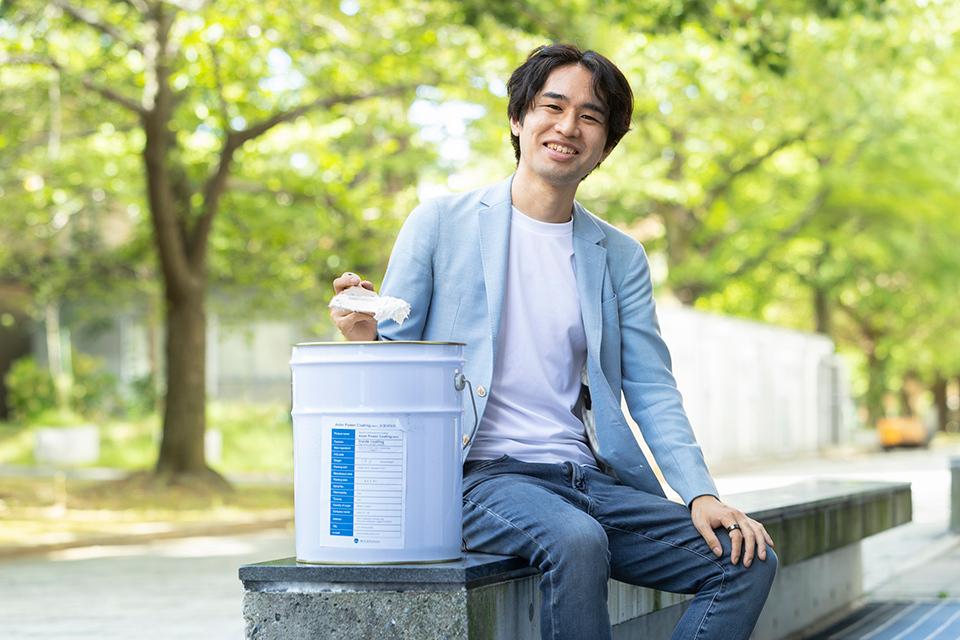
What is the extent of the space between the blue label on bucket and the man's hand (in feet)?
2.80

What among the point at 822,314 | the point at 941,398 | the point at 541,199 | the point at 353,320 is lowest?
the point at 941,398

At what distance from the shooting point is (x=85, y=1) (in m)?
14.3

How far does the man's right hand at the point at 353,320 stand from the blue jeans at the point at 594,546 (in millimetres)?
487

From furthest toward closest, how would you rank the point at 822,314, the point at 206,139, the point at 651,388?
the point at 822,314 < the point at 206,139 < the point at 651,388

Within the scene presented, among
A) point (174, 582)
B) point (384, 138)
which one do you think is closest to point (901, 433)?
point (384, 138)

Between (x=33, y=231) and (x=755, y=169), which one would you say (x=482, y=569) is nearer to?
(x=33, y=231)

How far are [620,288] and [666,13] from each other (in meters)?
6.60

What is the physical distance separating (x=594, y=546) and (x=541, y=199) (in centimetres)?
110

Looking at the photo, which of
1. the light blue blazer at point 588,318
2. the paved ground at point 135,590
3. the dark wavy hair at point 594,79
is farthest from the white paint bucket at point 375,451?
the paved ground at point 135,590

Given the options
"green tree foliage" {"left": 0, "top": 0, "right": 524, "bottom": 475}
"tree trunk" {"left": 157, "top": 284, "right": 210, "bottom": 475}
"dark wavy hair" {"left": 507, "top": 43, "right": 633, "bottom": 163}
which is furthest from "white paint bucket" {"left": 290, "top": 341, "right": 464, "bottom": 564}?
"tree trunk" {"left": 157, "top": 284, "right": 210, "bottom": 475}

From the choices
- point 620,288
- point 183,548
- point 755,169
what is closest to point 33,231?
point 183,548

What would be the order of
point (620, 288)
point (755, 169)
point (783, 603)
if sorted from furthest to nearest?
point (755, 169) → point (783, 603) → point (620, 288)

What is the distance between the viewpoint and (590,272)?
11.5 ft

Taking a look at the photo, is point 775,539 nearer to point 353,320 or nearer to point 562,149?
point 562,149
